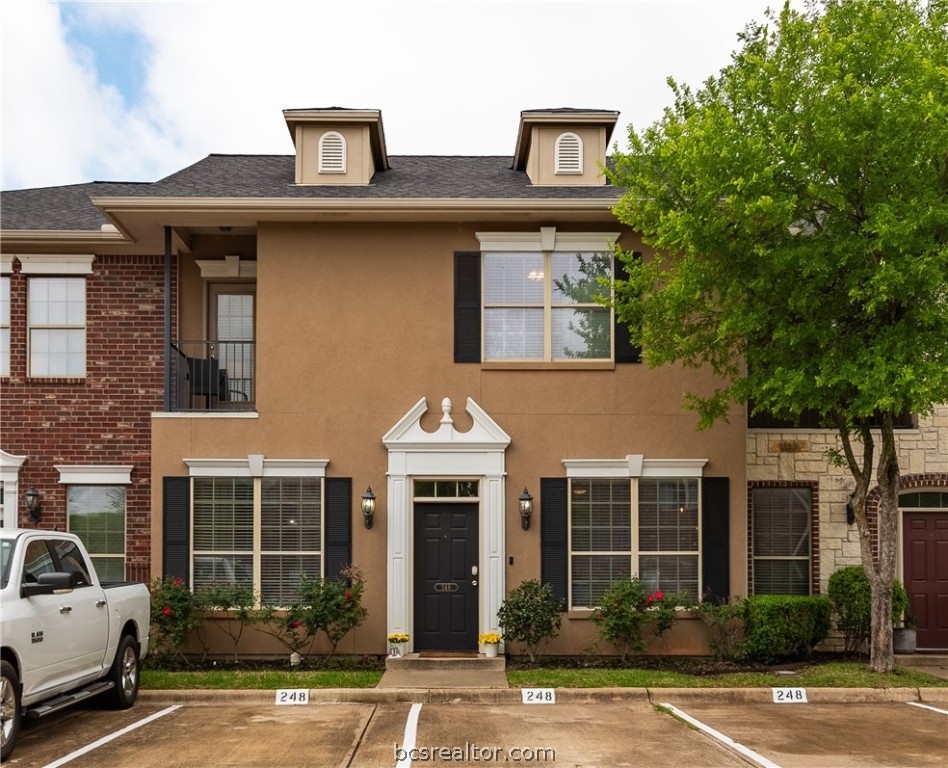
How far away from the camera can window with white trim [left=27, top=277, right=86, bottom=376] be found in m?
14.4

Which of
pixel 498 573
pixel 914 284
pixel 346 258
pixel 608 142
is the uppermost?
pixel 608 142

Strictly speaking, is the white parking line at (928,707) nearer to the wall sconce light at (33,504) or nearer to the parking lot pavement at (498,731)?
the parking lot pavement at (498,731)

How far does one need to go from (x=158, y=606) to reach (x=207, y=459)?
2011 mm

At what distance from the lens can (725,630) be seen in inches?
508

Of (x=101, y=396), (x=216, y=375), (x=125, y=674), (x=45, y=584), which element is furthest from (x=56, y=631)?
(x=101, y=396)

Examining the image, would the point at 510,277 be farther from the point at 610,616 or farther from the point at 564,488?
the point at 610,616

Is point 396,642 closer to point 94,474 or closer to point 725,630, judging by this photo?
point 725,630

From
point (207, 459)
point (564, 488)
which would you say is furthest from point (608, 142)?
point (207, 459)

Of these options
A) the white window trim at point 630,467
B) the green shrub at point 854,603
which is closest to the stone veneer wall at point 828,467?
the green shrub at point 854,603

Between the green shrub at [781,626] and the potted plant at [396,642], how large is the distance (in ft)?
14.6

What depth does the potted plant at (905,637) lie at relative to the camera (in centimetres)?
1353

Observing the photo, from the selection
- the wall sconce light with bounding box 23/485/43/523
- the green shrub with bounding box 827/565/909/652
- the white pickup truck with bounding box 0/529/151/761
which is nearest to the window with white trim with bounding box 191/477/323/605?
the wall sconce light with bounding box 23/485/43/523

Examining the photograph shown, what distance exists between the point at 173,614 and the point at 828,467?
9.35m

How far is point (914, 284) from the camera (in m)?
10.4
